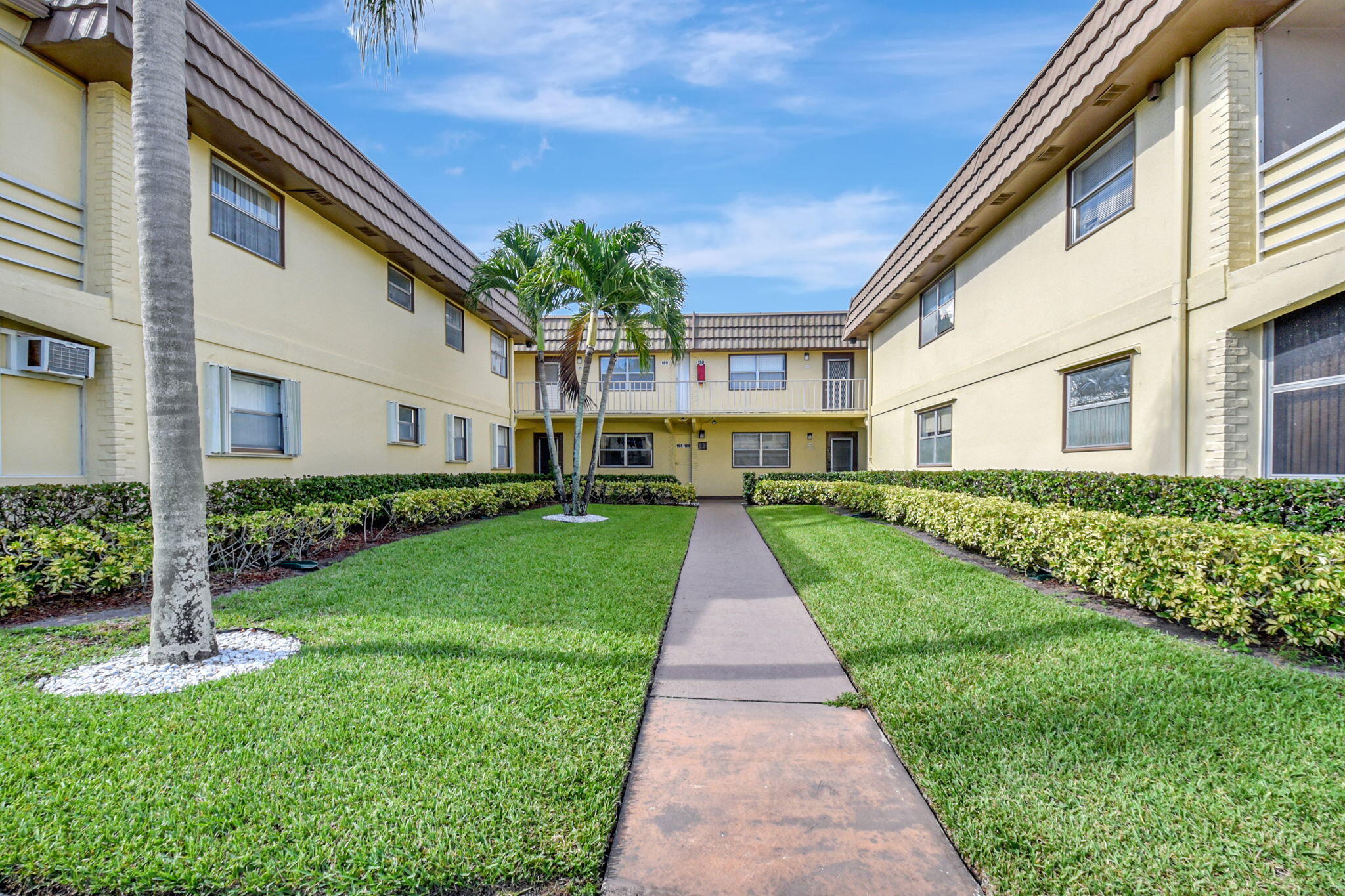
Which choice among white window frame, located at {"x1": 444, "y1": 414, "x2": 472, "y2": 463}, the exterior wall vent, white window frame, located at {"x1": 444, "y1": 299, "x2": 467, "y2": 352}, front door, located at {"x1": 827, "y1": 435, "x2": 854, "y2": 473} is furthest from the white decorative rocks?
front door, located at {"x1": 827, "y1": 435, "x2": 854, "y2": 473}

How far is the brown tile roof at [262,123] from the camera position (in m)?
5.59

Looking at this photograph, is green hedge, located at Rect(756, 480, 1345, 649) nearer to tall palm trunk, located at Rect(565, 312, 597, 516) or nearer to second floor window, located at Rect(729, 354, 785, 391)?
tall palm trunk, located at Rect(565, 312, 597, 516)

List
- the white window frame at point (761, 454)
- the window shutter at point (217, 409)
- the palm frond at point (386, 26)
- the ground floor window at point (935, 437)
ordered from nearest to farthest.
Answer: the palm frond at point (386, 26) → the window shutter at point (217, 409) → the ground floor window at point (935, 437) → the white window frame at point (761, 454)

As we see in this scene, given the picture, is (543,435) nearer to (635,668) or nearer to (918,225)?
(918,225)

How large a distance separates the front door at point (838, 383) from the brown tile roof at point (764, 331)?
2.09ft

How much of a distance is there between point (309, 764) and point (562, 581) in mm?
3444

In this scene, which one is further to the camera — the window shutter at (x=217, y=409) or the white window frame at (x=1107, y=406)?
the window shutter at (x=217, y=409)

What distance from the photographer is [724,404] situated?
19.5 metres

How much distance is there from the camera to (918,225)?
475 inches

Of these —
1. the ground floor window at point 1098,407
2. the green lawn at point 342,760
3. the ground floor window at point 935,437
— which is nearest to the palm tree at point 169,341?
the green lawn at point 342,760

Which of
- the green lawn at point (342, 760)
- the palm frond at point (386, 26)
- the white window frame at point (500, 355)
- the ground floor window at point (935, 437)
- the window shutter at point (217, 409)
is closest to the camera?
the green lawn at point (342, 760)

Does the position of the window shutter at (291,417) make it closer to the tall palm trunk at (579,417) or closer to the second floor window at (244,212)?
the second floor window at (244,212)

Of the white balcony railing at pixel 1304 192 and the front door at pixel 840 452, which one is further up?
the white balcony railing at pixel 1304 192

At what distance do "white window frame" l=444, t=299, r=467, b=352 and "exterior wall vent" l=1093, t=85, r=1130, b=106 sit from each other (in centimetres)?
1235
